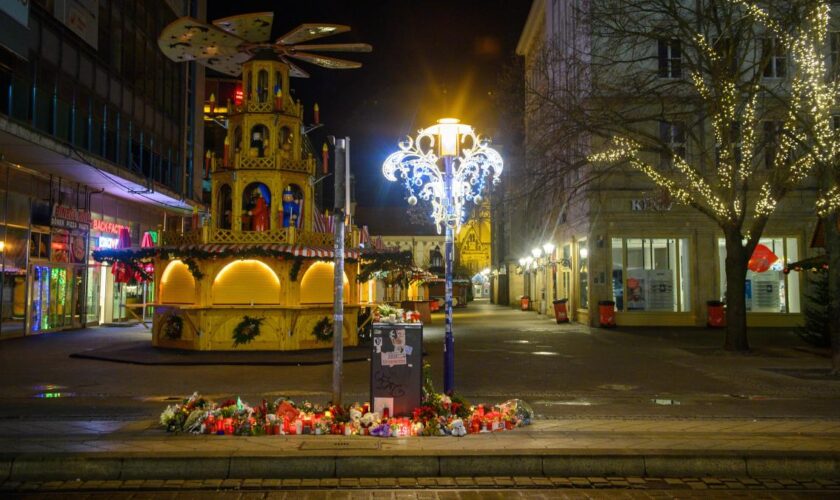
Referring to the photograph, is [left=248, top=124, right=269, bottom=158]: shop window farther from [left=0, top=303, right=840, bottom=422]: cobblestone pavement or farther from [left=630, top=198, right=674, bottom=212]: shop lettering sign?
[left=630, top=198, right=674, bottom=212]: shop lettering sign

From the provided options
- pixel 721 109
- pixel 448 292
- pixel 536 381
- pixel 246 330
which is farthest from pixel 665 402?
pixel 246 330

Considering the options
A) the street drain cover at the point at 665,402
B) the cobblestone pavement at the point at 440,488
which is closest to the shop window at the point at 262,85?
the street drain cover at the point at 665,402

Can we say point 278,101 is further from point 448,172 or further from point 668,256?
point 668,256

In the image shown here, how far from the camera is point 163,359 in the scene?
1667cm

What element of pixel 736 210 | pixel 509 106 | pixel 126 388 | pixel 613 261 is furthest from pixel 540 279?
pixel 126 388

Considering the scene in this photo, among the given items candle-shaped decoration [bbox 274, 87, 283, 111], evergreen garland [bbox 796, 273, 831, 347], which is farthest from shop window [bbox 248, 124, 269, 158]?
evergreen garland [bbox 796, 273, 831, 347]

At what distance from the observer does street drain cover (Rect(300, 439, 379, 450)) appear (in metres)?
7.53

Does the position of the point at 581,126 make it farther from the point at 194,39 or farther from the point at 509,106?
the point at 194,39

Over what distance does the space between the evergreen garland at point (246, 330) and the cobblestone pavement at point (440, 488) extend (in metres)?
11.5

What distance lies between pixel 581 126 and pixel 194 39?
10.2m

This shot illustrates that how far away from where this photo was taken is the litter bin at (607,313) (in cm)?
2714

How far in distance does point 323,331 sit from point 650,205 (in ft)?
49.5

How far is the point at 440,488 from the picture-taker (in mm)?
6621

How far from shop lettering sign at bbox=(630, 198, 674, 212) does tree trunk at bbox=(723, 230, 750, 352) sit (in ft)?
21.1
